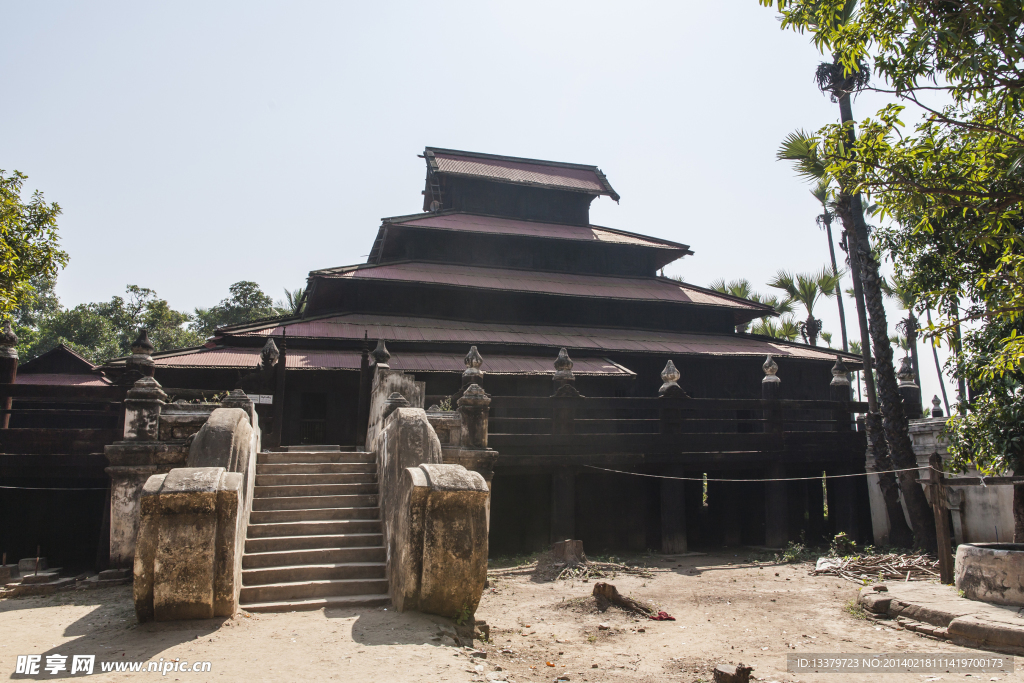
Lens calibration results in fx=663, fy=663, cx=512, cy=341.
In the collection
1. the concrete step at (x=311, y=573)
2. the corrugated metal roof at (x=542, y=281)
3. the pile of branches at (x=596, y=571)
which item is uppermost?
the corrugated metal roof at (x=542, y=281)

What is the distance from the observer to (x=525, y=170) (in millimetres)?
26203

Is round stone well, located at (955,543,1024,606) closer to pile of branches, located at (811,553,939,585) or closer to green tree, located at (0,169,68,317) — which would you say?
pile of branches, located at (811,553,939,585)

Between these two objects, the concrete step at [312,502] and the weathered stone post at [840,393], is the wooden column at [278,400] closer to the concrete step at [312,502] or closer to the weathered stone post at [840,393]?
the concrete step at [312,502]

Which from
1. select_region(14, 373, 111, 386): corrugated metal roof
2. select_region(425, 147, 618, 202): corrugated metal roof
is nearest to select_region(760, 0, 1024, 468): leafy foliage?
select_region(425, 147, 618, 202): corrugated metal roof

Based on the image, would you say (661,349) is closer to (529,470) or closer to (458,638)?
(529,470)

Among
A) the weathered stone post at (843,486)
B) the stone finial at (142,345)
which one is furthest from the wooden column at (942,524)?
the stone finial at (142,345)

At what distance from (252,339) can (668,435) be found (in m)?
10.7

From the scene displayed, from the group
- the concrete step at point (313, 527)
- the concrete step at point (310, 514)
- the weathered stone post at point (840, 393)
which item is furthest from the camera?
the weathered stone post at point (840, 393)

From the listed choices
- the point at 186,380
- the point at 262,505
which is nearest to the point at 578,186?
the point at 186,380

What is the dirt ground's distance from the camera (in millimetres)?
5102

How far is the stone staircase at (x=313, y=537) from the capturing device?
6.82 m

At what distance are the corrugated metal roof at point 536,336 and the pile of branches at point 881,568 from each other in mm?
7943

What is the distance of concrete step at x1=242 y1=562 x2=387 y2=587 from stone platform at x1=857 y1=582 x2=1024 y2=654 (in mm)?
6668

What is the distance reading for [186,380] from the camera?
16.3m
